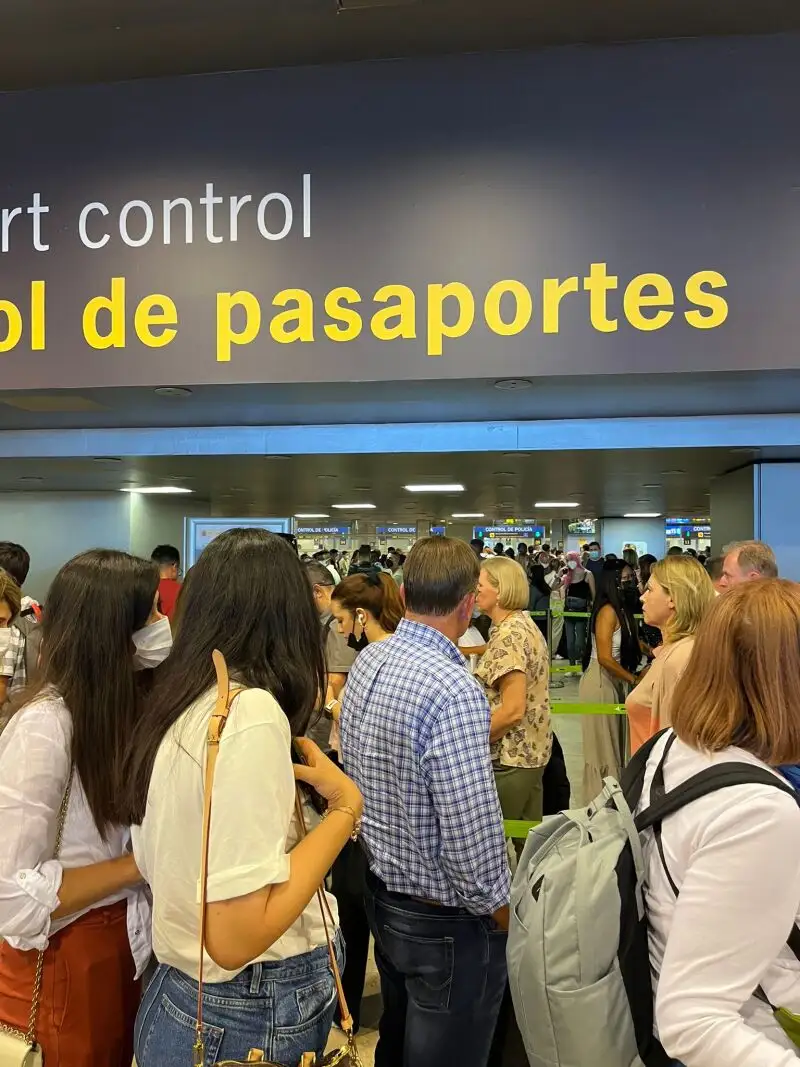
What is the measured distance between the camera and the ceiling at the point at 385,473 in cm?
347

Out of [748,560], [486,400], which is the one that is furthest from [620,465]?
[486,400]

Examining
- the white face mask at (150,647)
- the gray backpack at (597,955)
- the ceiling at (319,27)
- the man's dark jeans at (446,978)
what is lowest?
the man's dark jeans at (446,978)

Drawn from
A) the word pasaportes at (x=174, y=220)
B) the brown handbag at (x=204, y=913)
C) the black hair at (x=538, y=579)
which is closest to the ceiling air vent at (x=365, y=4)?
the word pasaportes at (x=174, y=220)

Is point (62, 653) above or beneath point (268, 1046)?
above

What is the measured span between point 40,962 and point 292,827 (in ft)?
2.06

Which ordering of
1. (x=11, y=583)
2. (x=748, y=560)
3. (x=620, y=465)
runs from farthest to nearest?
1. (x=620, y=465)
2. (x=11, y=583)
3. (x=748, y=560)

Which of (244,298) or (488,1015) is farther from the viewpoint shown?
(244,298)

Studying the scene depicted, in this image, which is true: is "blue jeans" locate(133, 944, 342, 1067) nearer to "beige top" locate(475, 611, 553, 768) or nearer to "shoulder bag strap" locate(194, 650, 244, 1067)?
"shoulder bag strap" locate(194, 650, 244, 1067)

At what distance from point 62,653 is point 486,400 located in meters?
A: 1.68

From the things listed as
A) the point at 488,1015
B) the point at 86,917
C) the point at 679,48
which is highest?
the point at 679,48

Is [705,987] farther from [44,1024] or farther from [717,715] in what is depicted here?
[44,1024]

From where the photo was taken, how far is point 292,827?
4.36 ft

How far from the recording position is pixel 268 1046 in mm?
1230

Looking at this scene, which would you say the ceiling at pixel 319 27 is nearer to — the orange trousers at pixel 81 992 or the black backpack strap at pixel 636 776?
the black backpack strap at pixel 636 776
